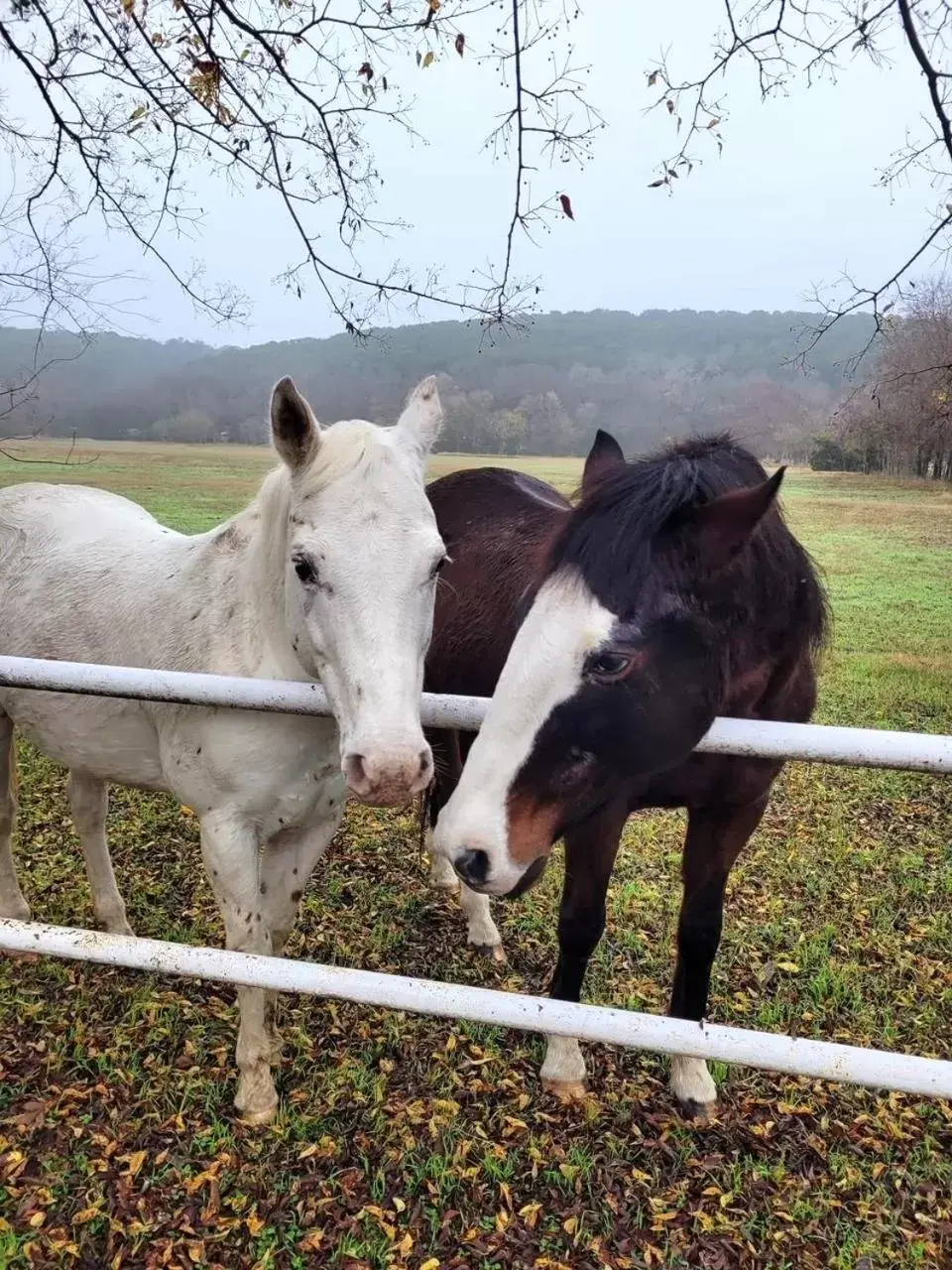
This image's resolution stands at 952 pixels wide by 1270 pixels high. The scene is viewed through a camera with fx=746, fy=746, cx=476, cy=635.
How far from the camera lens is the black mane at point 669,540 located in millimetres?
1443

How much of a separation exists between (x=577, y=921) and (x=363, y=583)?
1391 mm

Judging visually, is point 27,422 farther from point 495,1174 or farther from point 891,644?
point 891,644

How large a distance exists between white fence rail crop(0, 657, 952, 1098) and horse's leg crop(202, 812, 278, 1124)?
51cm

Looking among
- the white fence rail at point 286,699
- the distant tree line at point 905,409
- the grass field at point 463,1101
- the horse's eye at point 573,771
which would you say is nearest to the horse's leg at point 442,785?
the grass field at point 463,1101

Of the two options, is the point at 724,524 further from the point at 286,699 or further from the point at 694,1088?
the point at 694,1088

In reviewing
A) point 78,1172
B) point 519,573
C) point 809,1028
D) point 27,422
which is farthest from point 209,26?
point 809,1028

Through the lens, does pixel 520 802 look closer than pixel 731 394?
Yes

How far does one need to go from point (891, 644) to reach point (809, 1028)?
445cm

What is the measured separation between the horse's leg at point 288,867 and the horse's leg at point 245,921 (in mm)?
93

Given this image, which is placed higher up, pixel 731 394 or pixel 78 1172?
pixel 731 394

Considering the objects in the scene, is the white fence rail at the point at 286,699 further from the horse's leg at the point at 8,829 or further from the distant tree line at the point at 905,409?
the distant tree line at the point at 905,409

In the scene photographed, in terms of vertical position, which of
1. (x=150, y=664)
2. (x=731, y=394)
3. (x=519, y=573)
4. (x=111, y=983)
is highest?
(x=731, y=394)

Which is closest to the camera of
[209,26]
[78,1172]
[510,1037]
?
[78,1172]

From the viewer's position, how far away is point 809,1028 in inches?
107
